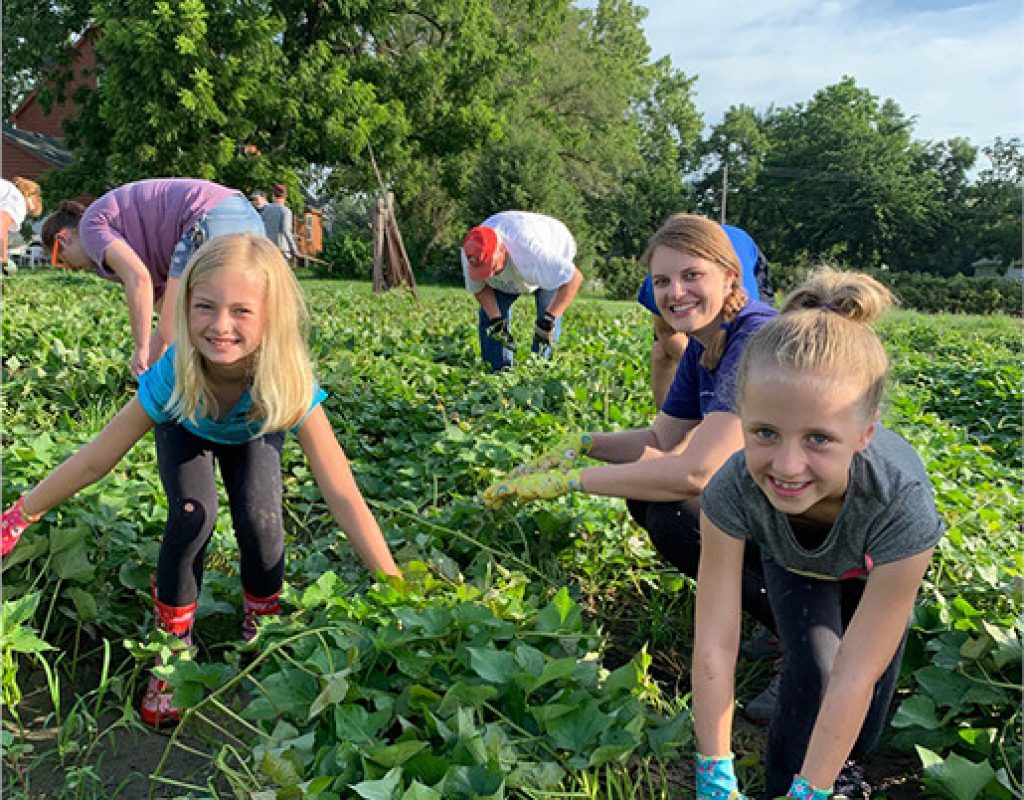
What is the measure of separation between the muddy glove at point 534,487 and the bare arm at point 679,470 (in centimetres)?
4

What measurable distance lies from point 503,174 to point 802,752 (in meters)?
24.2

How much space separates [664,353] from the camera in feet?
12.2

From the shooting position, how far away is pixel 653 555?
267 cm

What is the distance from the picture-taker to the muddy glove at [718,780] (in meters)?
1.56

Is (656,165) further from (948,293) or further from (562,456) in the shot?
(562,456)

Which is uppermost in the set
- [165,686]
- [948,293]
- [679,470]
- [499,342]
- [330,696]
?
[679,470]

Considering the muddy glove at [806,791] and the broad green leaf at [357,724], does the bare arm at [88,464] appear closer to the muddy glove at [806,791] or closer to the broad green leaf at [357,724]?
the broad green leaf at [357,724]

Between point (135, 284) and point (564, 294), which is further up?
point (135, 284)

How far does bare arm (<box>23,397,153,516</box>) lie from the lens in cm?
211

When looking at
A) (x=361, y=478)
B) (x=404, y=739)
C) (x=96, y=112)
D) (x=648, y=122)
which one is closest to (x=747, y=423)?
(x=404, y=739)

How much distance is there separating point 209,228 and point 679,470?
7.60 feet

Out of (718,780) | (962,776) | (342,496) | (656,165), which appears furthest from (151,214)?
(656,165)

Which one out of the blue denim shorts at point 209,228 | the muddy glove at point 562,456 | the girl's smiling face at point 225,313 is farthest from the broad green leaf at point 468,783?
the blue denim shorts at point 209,228

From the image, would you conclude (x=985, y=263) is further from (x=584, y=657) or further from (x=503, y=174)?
(x=584, y=657)
